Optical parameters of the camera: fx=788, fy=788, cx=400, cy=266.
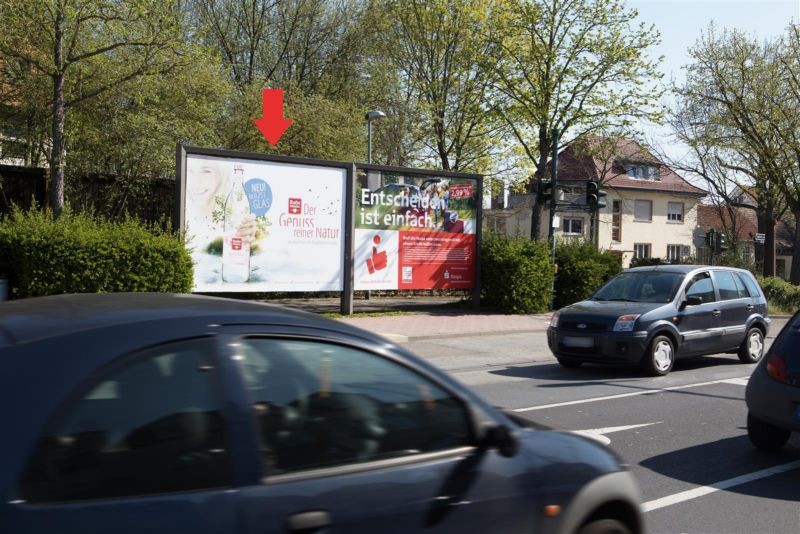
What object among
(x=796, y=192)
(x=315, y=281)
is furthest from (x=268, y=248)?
(x=796, y=192)

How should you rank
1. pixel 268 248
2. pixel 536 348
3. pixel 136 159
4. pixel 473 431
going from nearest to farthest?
pixel 473 431
pixel 536 348
pixel 268 248
pixel 136 159

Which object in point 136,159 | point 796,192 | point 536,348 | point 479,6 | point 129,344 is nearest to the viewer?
point 129,344

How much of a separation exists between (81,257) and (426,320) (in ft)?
26.7

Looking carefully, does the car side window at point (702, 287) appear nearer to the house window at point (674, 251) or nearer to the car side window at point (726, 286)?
the car side window at point (726, 286)

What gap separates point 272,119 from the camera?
26.7m

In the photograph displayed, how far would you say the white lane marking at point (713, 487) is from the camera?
5664 mm

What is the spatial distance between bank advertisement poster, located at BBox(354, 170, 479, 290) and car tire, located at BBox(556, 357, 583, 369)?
764cm

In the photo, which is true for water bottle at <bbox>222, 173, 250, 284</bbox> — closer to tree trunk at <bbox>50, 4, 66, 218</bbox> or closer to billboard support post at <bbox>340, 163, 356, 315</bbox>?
billboard support post at <bbox>340, 163, 356, 315</bbox>

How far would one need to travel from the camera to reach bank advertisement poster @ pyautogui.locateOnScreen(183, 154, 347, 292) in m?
16.8

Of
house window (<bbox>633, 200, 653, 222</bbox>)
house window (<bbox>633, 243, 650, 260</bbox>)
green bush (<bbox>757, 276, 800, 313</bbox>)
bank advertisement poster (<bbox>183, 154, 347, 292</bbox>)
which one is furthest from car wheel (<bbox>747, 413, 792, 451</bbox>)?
house window (<bbox>633, 200, 653, 222</bbox>)

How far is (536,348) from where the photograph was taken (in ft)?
51.3

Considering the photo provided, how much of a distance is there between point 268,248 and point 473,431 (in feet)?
49.1

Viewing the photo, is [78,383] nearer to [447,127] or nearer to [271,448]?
[271,448]

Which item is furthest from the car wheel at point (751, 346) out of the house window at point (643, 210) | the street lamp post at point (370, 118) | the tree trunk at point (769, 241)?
the house window at point (643, 210)
